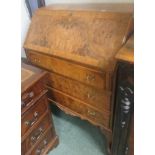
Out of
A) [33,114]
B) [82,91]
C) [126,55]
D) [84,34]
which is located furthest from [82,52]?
[33,114]

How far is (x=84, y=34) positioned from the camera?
1.20 meters

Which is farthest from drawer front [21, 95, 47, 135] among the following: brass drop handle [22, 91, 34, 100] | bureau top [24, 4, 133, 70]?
bureau top [24, 4, 133, 70]

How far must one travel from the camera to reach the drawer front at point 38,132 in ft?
4.32

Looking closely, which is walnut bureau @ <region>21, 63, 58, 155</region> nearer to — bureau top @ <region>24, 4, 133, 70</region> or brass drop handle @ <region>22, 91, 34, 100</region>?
brass drop handle @ <region>22, 91, 34, 100</region>

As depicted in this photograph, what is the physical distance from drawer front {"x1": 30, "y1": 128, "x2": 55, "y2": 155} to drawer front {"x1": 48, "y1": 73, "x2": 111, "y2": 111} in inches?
13.9

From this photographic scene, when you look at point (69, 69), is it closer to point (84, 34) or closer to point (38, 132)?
point (84, 34)

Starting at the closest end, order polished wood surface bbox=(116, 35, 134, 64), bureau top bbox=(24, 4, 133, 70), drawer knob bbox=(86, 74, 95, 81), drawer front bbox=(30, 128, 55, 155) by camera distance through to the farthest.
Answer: polished wood surface bbox=(116, 35, 134, 64), bureau top bbox=(24, 4, 133, 70), drawer knob bbox=(86, 74, 95, 81), drawer front bbox=(30, 128, 55, 155)

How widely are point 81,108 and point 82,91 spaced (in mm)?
162

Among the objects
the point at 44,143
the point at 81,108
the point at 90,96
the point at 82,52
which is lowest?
the point at 44,143

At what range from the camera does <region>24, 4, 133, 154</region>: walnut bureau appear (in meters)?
1.10

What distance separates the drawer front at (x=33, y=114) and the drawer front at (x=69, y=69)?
0.23 m

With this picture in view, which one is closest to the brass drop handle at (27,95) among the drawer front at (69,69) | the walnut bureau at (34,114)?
the walnut bureau at (34,114)
